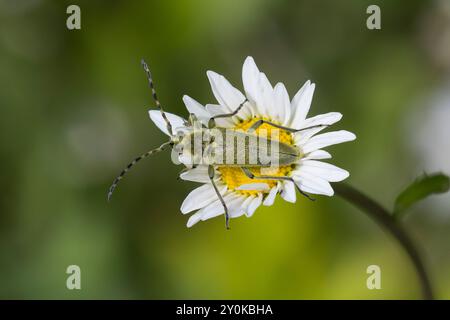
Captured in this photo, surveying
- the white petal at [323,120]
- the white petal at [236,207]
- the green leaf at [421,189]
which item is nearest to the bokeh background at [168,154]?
the green leaf at [421,189]

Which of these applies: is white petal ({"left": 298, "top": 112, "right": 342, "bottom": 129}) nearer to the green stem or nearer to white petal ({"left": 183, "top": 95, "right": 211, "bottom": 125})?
the green stem

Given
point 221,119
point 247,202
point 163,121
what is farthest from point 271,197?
point 163,121

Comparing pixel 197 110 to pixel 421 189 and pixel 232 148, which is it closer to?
pixel 232 148

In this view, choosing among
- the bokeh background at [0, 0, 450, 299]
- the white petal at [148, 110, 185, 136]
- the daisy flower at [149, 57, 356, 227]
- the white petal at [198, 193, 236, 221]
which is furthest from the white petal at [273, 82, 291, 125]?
the bokeh background at [0, 0, 450, 299]

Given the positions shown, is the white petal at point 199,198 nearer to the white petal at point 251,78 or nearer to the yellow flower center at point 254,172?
the yellow flower center at point 254,172

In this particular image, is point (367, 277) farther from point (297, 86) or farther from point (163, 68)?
point (163, 68)
